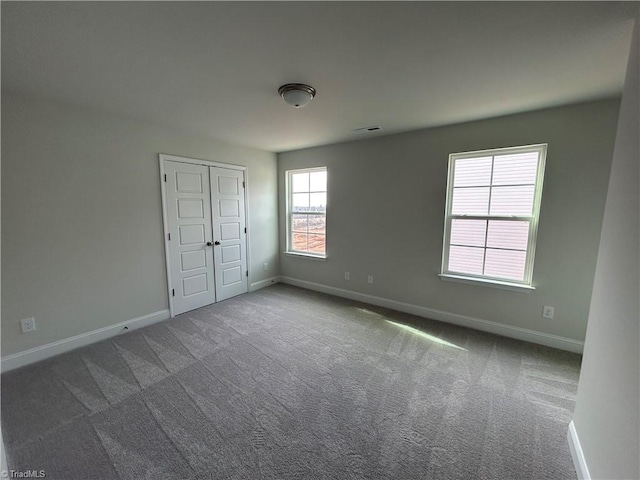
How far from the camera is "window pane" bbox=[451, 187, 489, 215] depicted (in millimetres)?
2943

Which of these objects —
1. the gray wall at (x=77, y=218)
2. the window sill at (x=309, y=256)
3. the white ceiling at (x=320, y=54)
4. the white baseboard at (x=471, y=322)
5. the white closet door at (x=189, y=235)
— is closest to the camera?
the white ceiling at (x=320, y=54)

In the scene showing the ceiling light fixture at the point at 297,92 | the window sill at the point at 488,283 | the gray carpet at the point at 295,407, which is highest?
the ceiling light fixture at the point at 297,92

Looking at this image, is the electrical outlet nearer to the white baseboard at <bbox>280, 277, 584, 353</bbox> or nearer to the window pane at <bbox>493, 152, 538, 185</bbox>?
the white baseboard at <bbox>280, 277, 584, 353</bbox>

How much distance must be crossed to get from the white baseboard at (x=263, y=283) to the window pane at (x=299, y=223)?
104cm

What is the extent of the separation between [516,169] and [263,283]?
160 inches

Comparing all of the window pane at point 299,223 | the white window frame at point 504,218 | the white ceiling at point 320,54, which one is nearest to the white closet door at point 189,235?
the white ceiling at point 320,54

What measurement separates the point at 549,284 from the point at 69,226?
4976 mm

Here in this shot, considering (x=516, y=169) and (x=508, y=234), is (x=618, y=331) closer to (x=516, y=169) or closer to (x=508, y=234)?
(x=508, y=234)

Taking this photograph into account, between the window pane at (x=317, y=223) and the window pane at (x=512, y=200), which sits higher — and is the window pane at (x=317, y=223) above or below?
below

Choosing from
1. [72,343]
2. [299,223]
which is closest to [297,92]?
[299,223]

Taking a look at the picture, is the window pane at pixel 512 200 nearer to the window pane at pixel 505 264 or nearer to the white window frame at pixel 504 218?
the white window frame at pixel 504 218

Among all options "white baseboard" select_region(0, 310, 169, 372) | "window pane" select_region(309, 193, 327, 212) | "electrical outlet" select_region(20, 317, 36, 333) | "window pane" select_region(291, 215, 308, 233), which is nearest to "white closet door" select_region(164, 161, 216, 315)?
"white baseboard" select_region(0, 310, 169, 372)

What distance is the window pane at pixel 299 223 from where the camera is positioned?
461 cm

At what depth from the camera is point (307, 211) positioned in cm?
452
